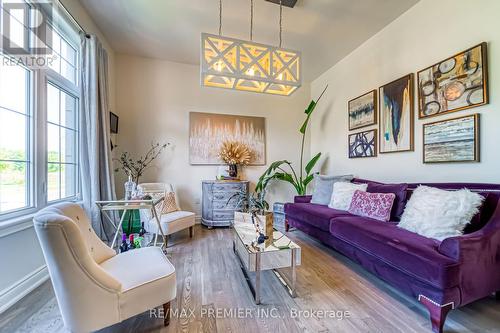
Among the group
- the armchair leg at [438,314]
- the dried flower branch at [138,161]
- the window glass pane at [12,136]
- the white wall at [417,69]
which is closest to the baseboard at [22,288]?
the window glass pane at [12,136]

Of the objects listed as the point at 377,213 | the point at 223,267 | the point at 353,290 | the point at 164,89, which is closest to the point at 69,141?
the point at 164,89

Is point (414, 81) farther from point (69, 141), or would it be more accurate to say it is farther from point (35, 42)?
point (69, 141)

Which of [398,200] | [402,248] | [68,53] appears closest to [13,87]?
[68,53]

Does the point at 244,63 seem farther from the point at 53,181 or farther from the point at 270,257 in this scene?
the point at 53,181

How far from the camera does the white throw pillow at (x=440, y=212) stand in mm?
1652

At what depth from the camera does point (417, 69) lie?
8.23ft

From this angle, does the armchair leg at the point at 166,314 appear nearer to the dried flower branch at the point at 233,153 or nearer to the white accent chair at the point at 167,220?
the white accent chair at the point at 167,220

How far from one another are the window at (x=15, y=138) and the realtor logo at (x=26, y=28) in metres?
0.18

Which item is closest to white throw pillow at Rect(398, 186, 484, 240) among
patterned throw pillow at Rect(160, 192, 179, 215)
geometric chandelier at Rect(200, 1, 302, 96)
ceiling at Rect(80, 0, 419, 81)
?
geometric chandelier at Rect(200, 1, 302, 96)

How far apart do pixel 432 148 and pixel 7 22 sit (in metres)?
4.15

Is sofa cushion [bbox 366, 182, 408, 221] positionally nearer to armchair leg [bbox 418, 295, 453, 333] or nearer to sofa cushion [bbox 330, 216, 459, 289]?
sofa cushion [bbox 330, 216, 459, 289]

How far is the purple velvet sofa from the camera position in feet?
4.47

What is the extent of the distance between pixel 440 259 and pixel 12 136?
3416mm

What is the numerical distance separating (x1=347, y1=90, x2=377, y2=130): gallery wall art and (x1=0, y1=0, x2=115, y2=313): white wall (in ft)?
13.6
